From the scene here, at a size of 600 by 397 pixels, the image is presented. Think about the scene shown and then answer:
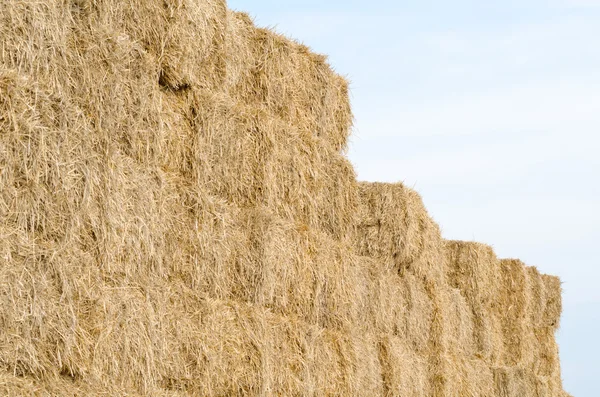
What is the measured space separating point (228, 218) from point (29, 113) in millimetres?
2478

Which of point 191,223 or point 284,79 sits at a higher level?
point 284,79

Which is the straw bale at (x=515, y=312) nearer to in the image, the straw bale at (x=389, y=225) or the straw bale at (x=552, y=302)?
the straw bale at (x=552, y=302)

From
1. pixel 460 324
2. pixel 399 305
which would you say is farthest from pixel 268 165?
pixel 460 324

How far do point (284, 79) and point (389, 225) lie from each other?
2.64 metres

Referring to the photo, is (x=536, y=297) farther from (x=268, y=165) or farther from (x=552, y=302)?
(x=268, y=165)

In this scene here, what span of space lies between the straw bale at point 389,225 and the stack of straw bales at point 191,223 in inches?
0.7

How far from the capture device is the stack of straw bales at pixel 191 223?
5.95 meters

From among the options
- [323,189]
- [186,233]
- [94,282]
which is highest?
[323,189]

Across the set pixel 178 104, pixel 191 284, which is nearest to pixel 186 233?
pixel 191 284

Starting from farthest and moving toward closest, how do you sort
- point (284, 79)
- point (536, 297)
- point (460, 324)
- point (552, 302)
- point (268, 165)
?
point (552, 302), point (536, 297), point (460, 324), point (284, 79), point (268, 165)

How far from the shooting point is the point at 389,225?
11312 millimetres

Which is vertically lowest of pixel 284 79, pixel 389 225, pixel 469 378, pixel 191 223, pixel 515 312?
pixel 469 378

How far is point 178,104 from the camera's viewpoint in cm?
780

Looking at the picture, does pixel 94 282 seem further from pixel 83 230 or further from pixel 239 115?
pixel 239 115
